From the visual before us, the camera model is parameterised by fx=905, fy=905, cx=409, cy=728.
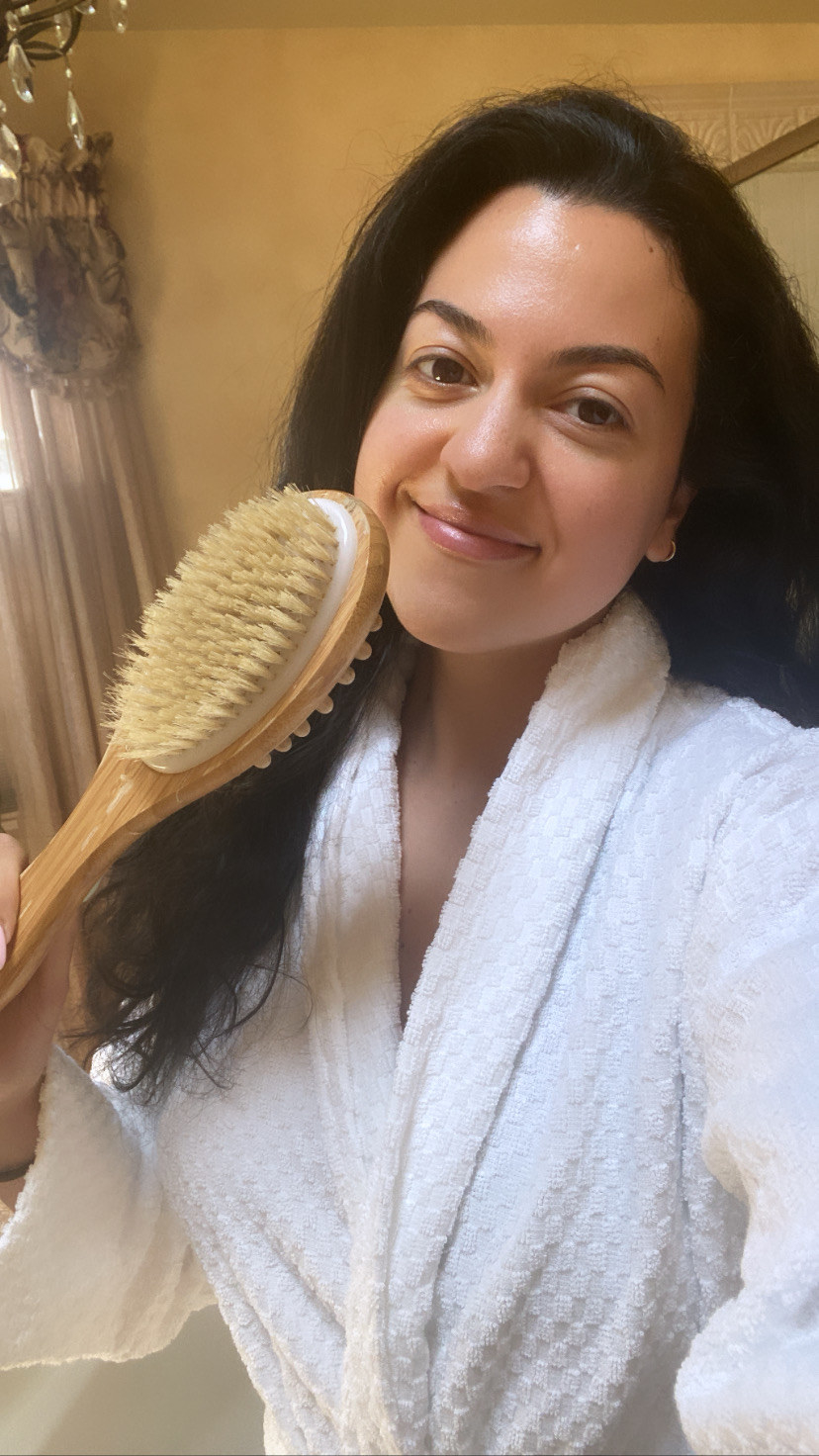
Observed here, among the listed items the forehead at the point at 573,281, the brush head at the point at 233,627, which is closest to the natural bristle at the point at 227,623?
the brush head at the point at 233,627

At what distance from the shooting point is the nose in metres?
0.32

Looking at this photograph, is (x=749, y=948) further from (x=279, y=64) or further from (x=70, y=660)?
(x=279, y=64)

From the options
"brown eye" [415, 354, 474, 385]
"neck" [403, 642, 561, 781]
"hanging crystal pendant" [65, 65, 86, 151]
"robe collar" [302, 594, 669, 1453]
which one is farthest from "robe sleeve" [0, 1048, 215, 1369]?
"hanging crystal pendant" [65, 65, 86, 151]

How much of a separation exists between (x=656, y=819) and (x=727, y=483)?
155 mm

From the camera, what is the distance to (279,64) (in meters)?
0.46

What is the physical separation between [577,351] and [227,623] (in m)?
0.16

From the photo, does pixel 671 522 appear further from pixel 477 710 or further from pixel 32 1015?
pixel 32 1015

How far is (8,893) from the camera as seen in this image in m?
0.33

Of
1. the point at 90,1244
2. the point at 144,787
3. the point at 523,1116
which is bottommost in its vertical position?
the point at 90,1244

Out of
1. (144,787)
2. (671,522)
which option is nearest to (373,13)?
(671,522)

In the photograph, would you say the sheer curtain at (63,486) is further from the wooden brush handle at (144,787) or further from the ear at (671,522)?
the ear at (671,522)

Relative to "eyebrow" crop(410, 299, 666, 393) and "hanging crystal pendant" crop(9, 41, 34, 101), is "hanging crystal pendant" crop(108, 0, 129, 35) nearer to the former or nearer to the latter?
"hanging crystal pendant" crop(9, 41, 34, 101)

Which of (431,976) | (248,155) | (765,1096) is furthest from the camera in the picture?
(248,155)

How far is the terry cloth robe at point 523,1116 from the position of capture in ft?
1.02
